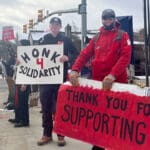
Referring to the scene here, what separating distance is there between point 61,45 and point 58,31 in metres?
0.23

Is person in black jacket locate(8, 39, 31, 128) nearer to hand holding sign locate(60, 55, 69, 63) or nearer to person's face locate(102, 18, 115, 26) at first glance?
hand holding sign locate(60, 55, 69, 63)

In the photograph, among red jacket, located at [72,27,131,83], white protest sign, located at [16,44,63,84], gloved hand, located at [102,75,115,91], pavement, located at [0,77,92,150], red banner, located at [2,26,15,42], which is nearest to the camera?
gloved hand, located at [102,75,115,91]

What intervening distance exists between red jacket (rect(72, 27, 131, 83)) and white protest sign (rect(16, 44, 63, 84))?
1963 millimetres

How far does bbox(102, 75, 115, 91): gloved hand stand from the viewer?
5525 millimetres

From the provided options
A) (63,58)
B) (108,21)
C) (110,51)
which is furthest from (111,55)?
(63,58)

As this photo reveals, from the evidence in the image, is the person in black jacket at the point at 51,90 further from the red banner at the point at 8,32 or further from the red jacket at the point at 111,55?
the red banner at the point at 8,32

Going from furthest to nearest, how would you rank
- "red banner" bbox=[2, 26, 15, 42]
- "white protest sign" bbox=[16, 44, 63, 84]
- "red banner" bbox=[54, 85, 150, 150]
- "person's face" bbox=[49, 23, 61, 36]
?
"red banner" bbox=[2, 26, 15, 42] < "white protest sign" bbox=[16, 44, 63, 84] < "person's face" bbox=[49, 23, 61, 36] < "red banner" bbox=[54, 85, 150, 150]

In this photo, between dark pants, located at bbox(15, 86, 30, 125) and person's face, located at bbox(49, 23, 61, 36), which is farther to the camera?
dark pants, located at bbox(15, 86, 30, 125)

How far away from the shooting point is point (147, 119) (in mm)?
5188

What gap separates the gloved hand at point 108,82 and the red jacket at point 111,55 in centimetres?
13

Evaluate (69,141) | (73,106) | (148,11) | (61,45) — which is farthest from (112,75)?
(148,11)

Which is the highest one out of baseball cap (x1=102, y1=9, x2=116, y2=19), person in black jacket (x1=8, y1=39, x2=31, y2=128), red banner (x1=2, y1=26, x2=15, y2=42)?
red banner (x1=2, y1=26, x2=15, y2=42)

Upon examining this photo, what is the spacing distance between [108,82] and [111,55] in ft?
1.47

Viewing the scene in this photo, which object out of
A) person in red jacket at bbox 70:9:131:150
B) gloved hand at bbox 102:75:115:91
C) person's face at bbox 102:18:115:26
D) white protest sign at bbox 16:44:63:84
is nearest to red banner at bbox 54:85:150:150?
gloved hand at bbox 102:75:115:91
